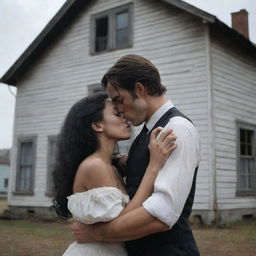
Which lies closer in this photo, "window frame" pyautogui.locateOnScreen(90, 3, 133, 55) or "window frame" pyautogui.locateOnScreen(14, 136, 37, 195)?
"window frame" pyautogui.locateOnScreen(90, 3, 133, 55)

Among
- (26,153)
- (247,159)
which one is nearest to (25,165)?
(26,153)

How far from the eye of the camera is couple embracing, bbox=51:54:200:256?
2.06 meters

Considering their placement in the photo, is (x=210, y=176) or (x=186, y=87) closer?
(x=210, y=176)

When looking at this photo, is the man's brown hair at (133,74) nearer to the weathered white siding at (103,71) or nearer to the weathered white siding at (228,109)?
the weathered white siding at (103,71)

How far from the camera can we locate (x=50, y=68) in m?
16.1

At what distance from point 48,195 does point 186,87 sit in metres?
6.22

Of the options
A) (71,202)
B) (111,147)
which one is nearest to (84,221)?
(71,202)

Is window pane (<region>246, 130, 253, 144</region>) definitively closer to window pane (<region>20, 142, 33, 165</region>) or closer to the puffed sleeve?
window pane (<region>20, 142, 33, 165</region>)

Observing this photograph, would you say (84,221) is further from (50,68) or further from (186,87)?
(50,68)

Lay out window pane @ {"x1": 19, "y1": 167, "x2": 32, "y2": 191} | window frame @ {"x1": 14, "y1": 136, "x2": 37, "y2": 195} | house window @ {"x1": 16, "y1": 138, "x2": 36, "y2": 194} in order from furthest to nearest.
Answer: window pane @ {"x1": 19, "y1": 167, "x2": 32, "y2": 191} → house window @ {"x1": 16, "y1": 138, "x2": 36, "y2": 194} → window frame @ {"x1": 14, "y1": 136, "x2": 37, "y2": 195}

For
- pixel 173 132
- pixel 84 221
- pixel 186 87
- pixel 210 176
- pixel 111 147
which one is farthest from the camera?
pixel 186 87

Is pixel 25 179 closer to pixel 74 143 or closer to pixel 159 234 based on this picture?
pixel 74 143

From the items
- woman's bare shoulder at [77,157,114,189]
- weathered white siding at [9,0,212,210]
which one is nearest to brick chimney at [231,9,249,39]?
weathered white siding at [9,0,212,210]

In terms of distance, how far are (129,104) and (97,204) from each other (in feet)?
1.97
